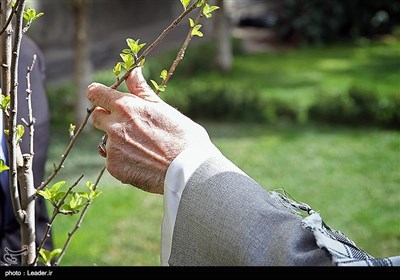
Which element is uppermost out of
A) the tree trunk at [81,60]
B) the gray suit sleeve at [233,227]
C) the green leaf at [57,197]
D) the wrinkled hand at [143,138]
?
the wrinkled hand at [143,138]

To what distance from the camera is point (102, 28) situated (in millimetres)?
17953

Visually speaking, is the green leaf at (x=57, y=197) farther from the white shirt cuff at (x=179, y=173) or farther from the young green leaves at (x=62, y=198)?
the white shirt cuff at (x=179, y=173)

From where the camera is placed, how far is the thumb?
1570 mm

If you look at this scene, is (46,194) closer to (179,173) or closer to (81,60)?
(179,173)

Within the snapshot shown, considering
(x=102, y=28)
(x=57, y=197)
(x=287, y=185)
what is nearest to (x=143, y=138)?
(x=57, y=197)

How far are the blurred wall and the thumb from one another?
11504 mm

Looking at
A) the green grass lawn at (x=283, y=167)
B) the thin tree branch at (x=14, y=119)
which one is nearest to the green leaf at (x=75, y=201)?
the thin tree branch at (x=14, y=119)

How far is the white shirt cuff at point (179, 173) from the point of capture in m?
1.46

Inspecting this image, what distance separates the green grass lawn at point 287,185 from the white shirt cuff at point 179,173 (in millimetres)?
4308

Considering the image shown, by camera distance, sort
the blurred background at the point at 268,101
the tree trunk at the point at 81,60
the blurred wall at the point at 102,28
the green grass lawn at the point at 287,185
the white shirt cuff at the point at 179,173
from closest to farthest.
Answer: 1. the white shirt cuff at the point at 179,173
2. the green grass lawn at the point at 287,185
3. the blurred background at the point at 268,101
4. the tree trunk at the point at 81,60
5. the blurred wall at the point at 102,28

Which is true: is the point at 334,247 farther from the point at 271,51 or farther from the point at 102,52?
the point at 271,51

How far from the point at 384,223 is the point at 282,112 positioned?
4751 millimetres

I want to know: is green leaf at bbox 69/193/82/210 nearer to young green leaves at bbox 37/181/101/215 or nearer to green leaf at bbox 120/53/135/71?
young green leaves at bbox 37/181/101/215

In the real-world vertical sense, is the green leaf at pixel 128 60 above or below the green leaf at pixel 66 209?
above
